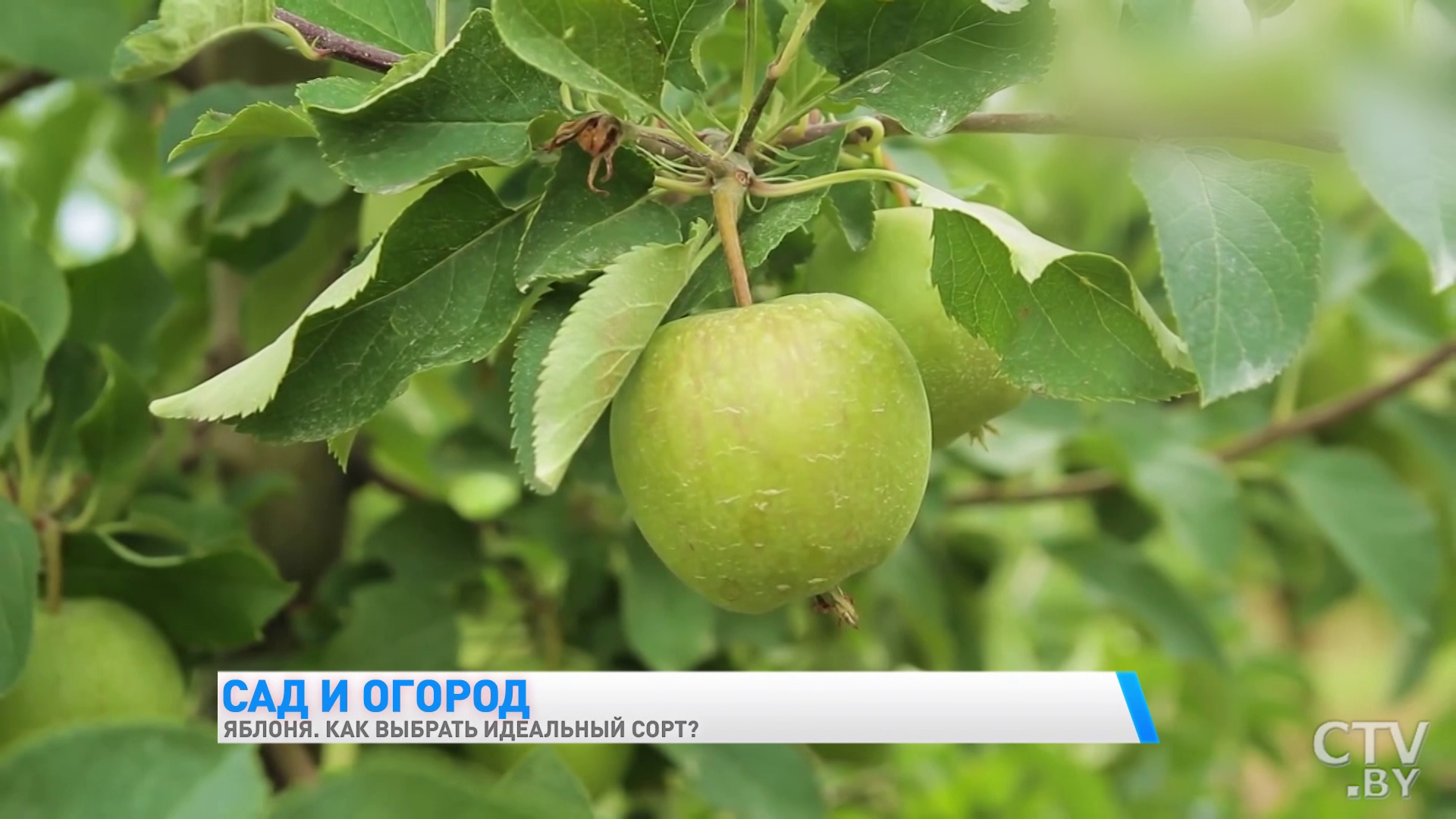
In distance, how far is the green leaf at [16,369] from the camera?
0.67 metres

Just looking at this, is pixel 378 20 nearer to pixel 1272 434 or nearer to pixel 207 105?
pixel 207 105

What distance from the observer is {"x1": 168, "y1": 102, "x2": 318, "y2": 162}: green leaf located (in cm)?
51

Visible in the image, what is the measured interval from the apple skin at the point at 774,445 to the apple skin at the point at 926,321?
6cm

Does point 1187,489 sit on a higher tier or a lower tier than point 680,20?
lower

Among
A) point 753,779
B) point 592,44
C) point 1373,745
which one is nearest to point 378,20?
point 592,44

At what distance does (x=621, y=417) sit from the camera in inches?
21.2

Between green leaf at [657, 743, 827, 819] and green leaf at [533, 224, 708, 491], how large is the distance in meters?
0.46

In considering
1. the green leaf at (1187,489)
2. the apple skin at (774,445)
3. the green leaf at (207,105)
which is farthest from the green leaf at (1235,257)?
the green leaf at (1187,489)

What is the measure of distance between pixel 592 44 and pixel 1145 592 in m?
0.89

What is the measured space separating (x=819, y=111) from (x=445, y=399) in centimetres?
70

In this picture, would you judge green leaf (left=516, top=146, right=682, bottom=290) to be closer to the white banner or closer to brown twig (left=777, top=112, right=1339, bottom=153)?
brown twig (left=777, top=112, right=1339, bottom=153)

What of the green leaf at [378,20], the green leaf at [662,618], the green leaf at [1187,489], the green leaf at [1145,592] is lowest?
the green leaf at [1145,592]

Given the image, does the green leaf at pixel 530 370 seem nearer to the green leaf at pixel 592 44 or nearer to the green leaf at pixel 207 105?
the green leaf at pixel 592 44

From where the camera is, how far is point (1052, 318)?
0.53m
